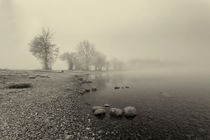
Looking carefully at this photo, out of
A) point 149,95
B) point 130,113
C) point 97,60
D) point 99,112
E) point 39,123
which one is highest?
point 97,60

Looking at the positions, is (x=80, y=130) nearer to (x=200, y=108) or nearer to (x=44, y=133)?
(x=44, y=133)

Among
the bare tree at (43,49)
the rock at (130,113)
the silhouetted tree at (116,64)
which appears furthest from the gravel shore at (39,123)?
the silhouetted tree at (116,64)

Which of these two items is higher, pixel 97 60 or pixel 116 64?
pixel 97 60

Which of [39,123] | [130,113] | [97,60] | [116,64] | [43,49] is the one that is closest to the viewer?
[39,123]

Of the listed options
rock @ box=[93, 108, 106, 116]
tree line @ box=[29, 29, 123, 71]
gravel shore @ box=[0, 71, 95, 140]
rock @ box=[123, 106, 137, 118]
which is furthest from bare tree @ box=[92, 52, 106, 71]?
rock @ box=[123, 106, 137, 118]

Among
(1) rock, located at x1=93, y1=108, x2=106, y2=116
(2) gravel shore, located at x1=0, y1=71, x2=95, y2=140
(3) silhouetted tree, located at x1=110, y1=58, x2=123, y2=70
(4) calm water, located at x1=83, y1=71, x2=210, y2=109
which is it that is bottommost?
(4) calm water, located at x1=83, y1=71, x2=210, y2=109

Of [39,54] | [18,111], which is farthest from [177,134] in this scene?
[39,54]

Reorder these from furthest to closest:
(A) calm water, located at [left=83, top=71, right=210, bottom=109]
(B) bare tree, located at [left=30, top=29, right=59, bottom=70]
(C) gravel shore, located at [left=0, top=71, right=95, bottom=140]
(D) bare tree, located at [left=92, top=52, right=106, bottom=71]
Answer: (D) bare tree, located at [left=92, top=52, right=106, bottom=71] → (B) bare tree, located at [left=30, top=29, right=59, bottom=70] → (A) calm water, located at [left=83, top=71, right=210, bottom=109] → (C) gravel shore, located at [left=0, top=71, right=95, bottom=140]

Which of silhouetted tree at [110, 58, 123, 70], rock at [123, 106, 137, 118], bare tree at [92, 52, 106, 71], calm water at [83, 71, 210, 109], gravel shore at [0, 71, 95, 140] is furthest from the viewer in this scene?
silhouetted tree at [110, 58, 123, 70]

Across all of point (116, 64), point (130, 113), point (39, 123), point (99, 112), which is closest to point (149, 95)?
point (130, 113)

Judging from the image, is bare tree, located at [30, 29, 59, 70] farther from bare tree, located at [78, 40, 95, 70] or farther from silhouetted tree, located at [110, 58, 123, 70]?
silhouetted tree, located at [110, 58, 123, 70]

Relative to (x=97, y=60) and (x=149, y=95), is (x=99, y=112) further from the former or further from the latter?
(x=97, y=60)

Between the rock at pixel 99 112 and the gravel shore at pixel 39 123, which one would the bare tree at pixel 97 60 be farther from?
the gravel shore at pixel 39 123

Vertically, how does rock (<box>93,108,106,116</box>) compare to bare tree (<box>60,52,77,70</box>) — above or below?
below
